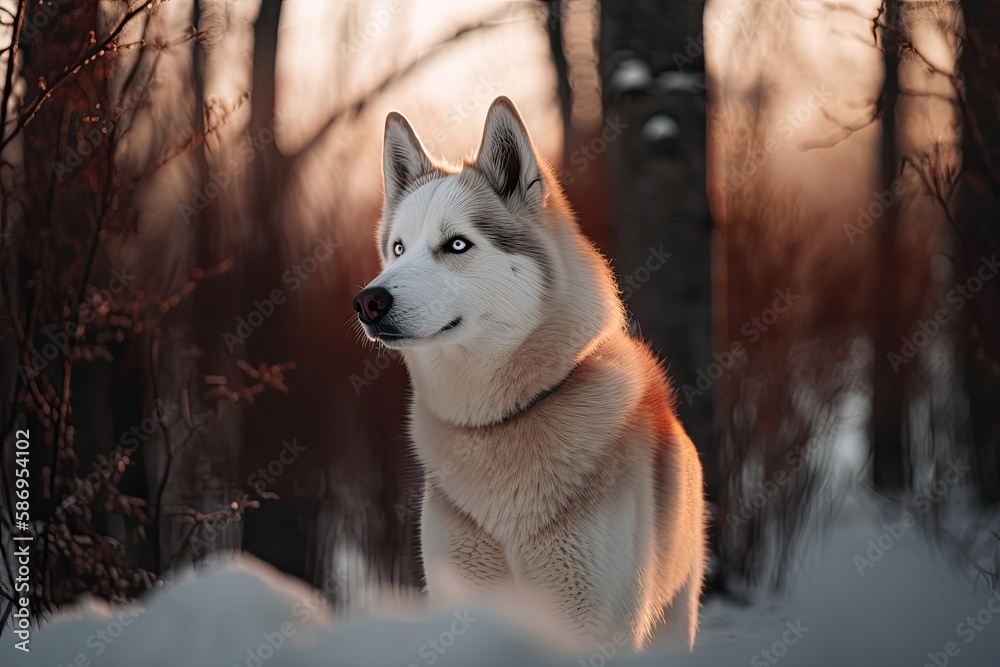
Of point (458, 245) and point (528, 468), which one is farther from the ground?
point (458, 245)

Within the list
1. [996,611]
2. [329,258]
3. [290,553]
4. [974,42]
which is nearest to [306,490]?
[290,553]

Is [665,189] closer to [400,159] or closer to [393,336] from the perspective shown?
[400,159]

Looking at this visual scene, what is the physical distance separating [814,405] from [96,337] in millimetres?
4302

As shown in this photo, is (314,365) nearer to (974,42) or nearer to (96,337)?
(96,337)

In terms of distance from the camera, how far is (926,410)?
5250 mm

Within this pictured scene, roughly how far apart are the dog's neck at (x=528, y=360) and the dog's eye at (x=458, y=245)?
0.34 meters

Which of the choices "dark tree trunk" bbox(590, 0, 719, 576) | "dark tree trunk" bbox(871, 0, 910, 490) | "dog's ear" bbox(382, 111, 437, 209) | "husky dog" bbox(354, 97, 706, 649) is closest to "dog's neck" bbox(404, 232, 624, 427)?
"husky dog" bbox(354, 97, 706, 649)

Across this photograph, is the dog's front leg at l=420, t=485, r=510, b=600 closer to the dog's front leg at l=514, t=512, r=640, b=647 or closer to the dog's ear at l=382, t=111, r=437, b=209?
the dog's front leg at l=514, t=512, r=640, b=647

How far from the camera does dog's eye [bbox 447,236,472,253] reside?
2.74m

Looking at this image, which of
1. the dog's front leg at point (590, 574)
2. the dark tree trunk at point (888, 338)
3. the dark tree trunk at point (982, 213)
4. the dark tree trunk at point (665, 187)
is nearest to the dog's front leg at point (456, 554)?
the dog's front leg at point (590, 574)

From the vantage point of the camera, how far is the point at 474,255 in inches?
107

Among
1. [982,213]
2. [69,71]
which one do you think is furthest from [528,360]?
[982,213]

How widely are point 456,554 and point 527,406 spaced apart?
0.56 metres

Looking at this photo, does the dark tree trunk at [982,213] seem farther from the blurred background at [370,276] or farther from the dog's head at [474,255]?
the dog's head at [474,255]
